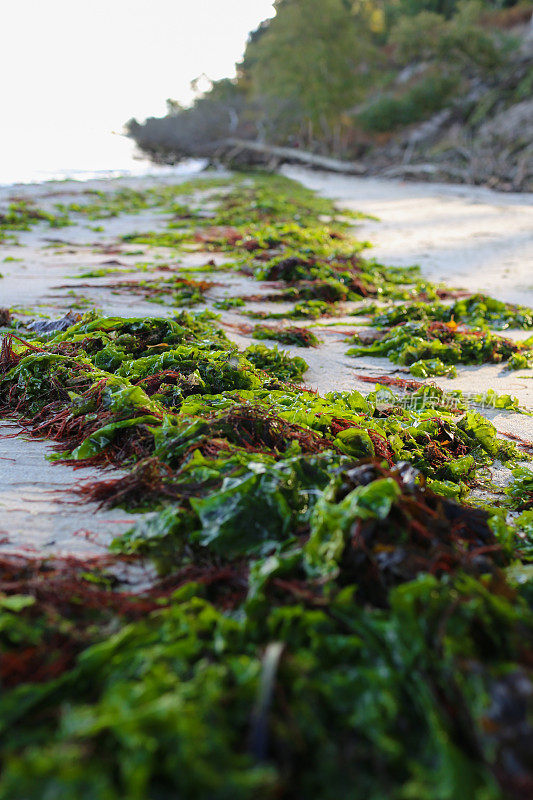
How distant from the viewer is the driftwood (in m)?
24.5

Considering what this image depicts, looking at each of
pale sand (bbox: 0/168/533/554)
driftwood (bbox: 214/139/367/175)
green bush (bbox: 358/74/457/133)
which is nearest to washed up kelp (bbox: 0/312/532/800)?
pale sand (bbox: 0/168/533/554)

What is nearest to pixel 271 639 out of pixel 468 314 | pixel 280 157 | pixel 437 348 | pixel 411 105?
pixel 437 348

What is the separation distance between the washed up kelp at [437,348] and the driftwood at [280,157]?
2132 centimetres

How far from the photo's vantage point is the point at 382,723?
1171mm

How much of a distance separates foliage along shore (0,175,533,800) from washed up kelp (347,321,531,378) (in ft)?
3.76

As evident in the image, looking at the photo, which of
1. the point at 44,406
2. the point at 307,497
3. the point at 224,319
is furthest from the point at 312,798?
the point at 224,319

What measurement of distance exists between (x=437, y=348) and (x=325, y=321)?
1317 millimetres

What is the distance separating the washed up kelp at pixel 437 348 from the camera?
408 centimetres

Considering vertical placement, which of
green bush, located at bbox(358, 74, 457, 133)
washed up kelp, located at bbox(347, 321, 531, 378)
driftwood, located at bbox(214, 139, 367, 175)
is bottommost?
washed up kelp, located at bbox(347, 321, 531, 378)

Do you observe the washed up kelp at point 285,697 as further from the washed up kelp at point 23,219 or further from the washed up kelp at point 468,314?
the washed up kelp at point 23,219

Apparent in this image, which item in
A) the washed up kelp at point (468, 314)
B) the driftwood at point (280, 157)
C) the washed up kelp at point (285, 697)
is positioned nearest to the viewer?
the washed up kelp at point (285, 697)

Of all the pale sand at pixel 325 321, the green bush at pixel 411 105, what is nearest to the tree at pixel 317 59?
Result: the green bush at pixel 411 105

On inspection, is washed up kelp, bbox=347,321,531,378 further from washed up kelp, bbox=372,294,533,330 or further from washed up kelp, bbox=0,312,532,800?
washed up kelp, bbox=0,312,532,800

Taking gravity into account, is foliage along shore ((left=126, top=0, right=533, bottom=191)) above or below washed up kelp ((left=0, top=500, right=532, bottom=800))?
above
